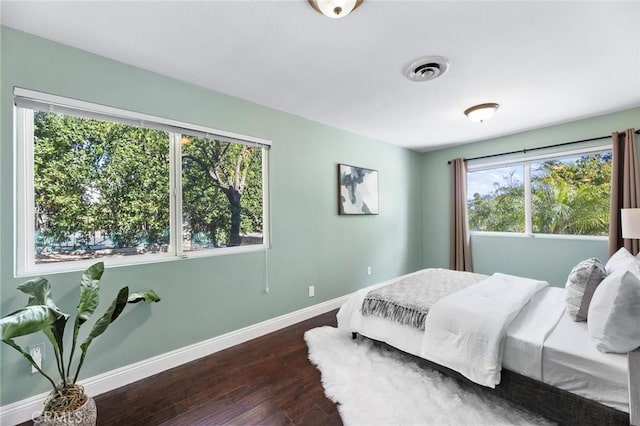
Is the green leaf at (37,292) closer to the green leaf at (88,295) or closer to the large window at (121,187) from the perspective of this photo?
the green leaf at (88,295)

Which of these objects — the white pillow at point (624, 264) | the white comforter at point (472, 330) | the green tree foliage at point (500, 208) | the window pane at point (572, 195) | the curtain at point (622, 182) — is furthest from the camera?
→ the green tree foliage at point (500, 208)

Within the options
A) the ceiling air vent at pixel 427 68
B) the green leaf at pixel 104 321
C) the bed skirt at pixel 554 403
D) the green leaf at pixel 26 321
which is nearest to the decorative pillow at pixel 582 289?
the bed skirt at pixel 554 403

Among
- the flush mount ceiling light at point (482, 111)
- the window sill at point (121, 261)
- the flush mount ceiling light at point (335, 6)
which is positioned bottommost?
the window sill at point (121, 261)

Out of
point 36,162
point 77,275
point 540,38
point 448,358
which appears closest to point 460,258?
point 448,358

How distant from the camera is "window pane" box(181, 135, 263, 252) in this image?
239 cm

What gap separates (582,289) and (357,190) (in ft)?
8.23

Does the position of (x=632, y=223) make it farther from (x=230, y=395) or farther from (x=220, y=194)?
(x=220, y=194)

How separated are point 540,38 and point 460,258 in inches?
128

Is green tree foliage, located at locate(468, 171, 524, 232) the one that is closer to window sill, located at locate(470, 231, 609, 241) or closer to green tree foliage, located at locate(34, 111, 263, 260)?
window sill, located at locate(470, 231, 609, 241)

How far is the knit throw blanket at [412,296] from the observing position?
2.07m

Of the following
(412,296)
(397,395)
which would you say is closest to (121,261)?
(397,395)

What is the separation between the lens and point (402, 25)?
1655 millimetres

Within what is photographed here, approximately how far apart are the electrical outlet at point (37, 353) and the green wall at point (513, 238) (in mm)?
4917

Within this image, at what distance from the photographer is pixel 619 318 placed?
1396mm
